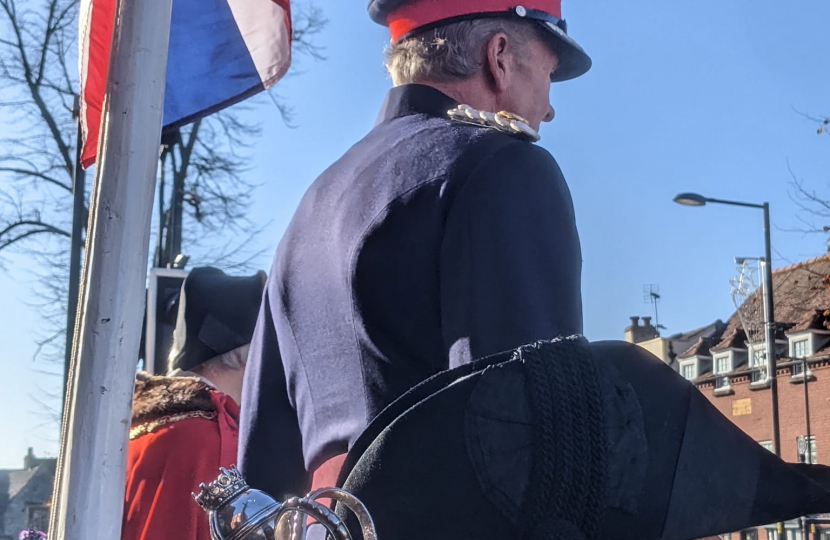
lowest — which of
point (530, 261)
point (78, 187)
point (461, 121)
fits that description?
point (530, 261)

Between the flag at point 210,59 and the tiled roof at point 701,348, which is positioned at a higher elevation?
the tiled roof at point 701,348

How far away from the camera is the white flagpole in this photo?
6.36ft

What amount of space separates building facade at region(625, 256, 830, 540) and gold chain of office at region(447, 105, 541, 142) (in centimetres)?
3202

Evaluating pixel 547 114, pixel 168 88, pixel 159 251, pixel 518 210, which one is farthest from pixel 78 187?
pixel 518 210

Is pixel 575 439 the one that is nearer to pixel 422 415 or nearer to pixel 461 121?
pixel 422 415

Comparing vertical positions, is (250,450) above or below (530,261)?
below

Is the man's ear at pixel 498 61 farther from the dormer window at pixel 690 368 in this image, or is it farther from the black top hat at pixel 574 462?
the dormer window at pixel 690 368

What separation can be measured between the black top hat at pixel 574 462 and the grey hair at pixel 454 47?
784 millimetres

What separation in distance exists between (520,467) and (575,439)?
0.06 metres

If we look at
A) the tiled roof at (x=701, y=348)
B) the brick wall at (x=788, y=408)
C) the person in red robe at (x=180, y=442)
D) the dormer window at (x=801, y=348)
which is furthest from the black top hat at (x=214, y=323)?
the tiled roof at (x=701, y=348)

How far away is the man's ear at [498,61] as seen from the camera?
70.0 inches

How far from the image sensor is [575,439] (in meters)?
1.02

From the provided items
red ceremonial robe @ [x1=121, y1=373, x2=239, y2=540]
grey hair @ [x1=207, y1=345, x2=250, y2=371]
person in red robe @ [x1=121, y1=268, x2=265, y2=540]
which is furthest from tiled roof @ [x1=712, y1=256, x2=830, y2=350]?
red ceremonial robe @ [x1=121, y1=373, x2=239, y2=540]

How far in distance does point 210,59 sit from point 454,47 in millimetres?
1949
